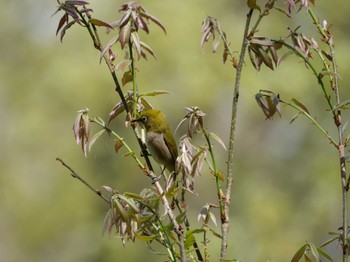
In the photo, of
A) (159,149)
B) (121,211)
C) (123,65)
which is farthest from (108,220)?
(159,149)

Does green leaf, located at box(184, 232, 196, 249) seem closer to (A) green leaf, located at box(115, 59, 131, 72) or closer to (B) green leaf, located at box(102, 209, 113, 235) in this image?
(B) green leaf, located at box(102, 209, 113, 235)

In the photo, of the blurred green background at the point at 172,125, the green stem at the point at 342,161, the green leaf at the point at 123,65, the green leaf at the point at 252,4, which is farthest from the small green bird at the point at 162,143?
the blurred green background at the point at 172,125

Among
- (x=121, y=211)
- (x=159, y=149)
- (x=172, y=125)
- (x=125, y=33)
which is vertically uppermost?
(x=172, y=125)

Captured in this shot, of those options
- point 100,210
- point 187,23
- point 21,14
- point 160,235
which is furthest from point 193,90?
point 160,235

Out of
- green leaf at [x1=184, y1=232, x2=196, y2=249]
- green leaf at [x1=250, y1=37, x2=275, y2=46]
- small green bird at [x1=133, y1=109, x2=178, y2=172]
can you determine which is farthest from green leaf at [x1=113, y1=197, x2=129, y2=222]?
small green bird at [x1=133, y1=109, x2=178, y2=172]

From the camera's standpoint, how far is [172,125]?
8211 millimetres

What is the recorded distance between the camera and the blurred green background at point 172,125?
8.66 m

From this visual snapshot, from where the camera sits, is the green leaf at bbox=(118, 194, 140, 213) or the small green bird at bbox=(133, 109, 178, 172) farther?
the small green bird at bbox=(133, 109, 178, 172)

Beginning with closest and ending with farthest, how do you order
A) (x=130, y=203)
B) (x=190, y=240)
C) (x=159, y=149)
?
1. (x=130, y=203)
2. (x=190, y=240)
3. (x=159, y=149)

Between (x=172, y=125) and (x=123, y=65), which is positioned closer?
(x=123, y=65)

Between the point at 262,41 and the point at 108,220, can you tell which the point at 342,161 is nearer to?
the point at 262,41

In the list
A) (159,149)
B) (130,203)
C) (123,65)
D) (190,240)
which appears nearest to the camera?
(130,203)

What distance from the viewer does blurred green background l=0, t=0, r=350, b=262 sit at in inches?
341

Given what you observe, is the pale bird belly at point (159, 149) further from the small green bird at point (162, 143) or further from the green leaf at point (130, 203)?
the green leaf at point (130, 203)
